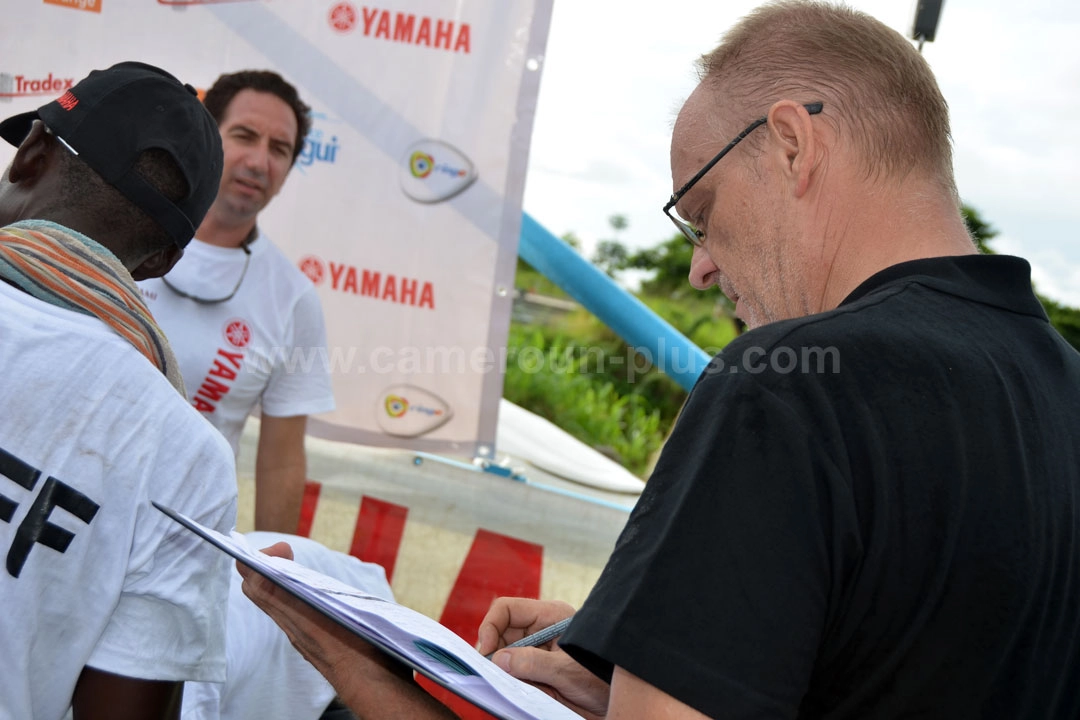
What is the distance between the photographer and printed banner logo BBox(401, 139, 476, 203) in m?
3.07

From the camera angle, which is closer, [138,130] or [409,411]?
[138,130]

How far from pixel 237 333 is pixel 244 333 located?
0.02 meters

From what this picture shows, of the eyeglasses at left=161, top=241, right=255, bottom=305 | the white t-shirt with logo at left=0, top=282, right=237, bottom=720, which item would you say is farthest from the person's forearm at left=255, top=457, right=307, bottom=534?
the white t-shirt with logo at left=0, top=282, right=237, bottom=720

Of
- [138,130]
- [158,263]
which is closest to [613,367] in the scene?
[158,263]

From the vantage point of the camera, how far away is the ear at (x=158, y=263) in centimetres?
157

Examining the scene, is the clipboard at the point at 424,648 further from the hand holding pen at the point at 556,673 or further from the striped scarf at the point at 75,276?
the striped scarf at the point at 75,276

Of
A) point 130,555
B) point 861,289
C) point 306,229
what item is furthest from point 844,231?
point 306,229

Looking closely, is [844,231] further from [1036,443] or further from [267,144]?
[267,144]

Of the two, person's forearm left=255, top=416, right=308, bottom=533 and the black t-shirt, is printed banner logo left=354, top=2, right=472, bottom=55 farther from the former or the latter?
the black t-shirt

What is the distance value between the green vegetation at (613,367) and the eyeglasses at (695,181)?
5425 mm

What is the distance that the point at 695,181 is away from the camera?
3.89 feet

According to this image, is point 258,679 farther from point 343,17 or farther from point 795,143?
point 343,17

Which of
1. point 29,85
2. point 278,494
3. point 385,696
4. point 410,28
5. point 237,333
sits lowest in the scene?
point 278,494

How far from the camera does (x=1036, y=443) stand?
2.95ft
